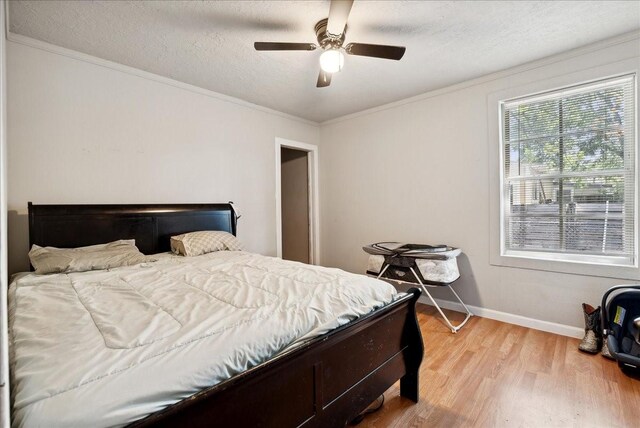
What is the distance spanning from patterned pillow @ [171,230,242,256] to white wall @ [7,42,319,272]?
52cm

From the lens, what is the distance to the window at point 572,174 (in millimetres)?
2420

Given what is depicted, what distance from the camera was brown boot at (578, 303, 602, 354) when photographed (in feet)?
7.50

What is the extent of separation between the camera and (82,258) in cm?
206

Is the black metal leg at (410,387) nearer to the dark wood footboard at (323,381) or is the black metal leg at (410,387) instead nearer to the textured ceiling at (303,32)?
the dark wood footboard at (323,381)

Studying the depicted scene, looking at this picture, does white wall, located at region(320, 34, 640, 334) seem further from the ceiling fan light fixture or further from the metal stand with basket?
the ceiling fan light fixture

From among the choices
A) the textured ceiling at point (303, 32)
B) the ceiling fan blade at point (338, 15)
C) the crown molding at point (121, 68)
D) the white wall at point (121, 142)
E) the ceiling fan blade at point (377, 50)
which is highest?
the textured ceiling at point (303, 32)

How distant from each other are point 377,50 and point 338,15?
1.35 feet

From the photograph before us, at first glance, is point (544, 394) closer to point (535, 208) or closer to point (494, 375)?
point (494, 375)

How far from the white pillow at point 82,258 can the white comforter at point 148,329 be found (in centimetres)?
10

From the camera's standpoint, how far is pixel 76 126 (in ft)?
8.13

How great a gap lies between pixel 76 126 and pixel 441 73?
10.8ft

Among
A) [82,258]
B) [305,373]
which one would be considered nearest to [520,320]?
[305,373]

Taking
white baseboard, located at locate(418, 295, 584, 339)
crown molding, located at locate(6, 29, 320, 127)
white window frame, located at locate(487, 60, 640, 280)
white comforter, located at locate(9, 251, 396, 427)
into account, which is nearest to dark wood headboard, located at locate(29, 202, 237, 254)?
white comforter, located at locate(9, 251, 396, 427)

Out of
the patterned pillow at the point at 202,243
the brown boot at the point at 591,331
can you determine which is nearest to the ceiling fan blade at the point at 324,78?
the patterned pillow at the point at 202,243
